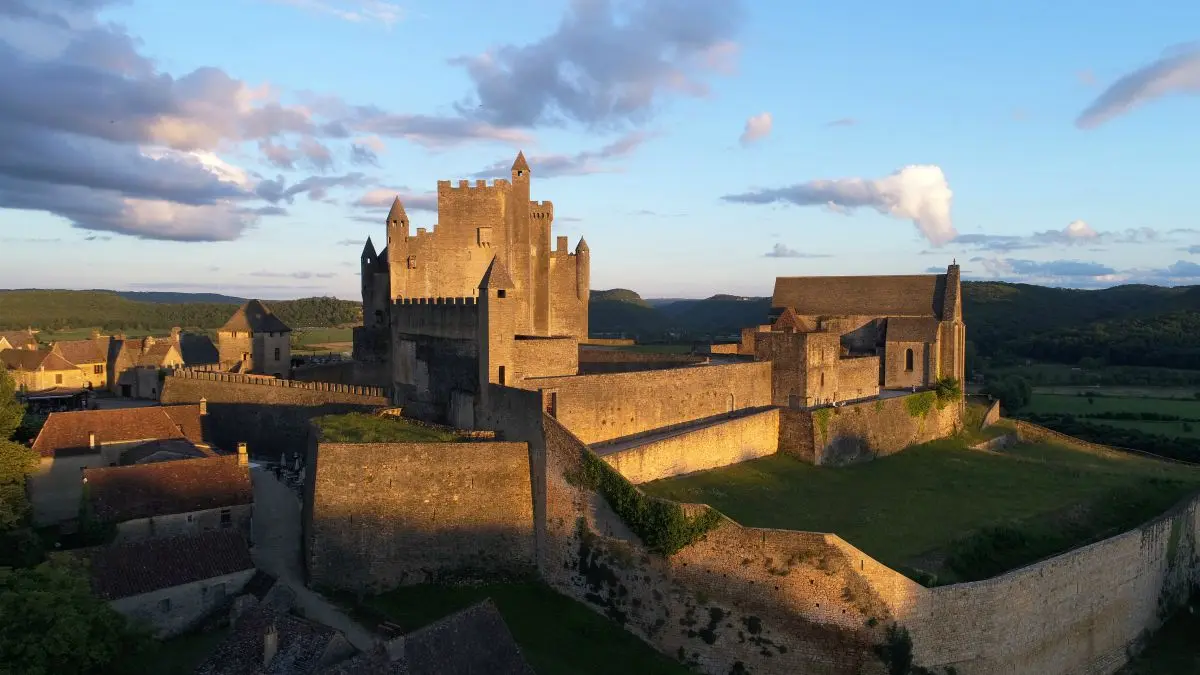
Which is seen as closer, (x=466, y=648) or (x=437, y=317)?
(x=466, y=648)

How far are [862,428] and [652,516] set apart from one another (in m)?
17.6

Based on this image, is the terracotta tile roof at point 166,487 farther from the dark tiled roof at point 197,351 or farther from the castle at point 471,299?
the dark tiled roof at point 197,351

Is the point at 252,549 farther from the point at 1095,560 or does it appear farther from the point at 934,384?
the point at 934,384

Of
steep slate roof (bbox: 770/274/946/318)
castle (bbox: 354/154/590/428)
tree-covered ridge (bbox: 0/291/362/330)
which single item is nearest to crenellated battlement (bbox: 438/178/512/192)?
castle (bbox: 354/154/590/428)

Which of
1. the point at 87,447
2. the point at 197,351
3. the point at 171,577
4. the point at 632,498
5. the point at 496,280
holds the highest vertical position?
the point at 496,280

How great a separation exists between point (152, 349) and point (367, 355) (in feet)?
89.2

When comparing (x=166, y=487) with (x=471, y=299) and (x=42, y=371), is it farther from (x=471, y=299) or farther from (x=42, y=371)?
Result: (x=42, y=371)

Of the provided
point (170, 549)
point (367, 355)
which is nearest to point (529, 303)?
point (367, 355)

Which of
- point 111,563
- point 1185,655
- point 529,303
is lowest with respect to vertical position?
point 1185,655

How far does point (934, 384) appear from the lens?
44125 mm

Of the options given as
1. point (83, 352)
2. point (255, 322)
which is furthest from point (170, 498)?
point (83, 352)

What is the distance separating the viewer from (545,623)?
2258 cm

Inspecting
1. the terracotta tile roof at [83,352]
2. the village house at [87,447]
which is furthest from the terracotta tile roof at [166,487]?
the terracotta tile roof at [83,352]

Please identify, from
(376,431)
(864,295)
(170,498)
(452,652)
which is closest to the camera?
(452,652)
